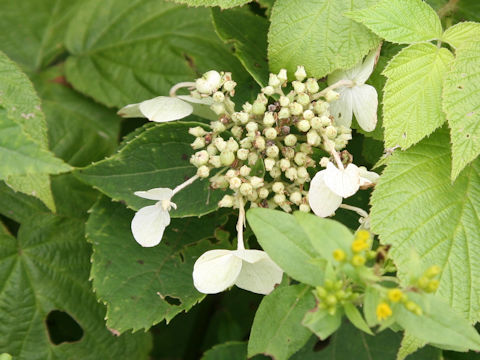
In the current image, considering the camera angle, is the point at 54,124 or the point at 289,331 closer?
the point at 289,331

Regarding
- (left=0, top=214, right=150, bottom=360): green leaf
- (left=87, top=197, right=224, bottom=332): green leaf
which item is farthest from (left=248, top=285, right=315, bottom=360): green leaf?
(left=0, top=214, right=150, bottom=360): green leaf

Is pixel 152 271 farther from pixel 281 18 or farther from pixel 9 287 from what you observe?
pixel 281 18

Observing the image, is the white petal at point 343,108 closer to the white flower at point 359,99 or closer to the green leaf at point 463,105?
the white flower at point 359,99

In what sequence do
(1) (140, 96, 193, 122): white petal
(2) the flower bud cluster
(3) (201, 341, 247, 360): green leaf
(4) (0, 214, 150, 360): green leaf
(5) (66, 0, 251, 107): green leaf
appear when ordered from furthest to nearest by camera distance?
(5) (66, 0, 251, 107): green leaf < (3) (201, 341, 247, 360): green leaf < (4) (0, 214, 150, 360): green leaf < (1) (140, 96, 193, 122): white petal < (2) the flower bud cluster

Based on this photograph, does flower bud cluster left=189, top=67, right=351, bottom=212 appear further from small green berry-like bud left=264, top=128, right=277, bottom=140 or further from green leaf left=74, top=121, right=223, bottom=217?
Answer: green leaf left=74, top=121, right=223, bottom=217

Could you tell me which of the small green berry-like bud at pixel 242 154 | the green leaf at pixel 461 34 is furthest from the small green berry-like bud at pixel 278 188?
the green leaf at pixel 461 34

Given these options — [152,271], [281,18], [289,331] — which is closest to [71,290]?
[152,271]

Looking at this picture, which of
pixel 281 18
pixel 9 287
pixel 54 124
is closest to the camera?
pixel 281 18

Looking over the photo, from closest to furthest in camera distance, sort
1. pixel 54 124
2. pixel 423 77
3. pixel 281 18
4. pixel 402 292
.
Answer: pixel 402 292
pixel 423 77
pixel 281 18
pixel 54 124
